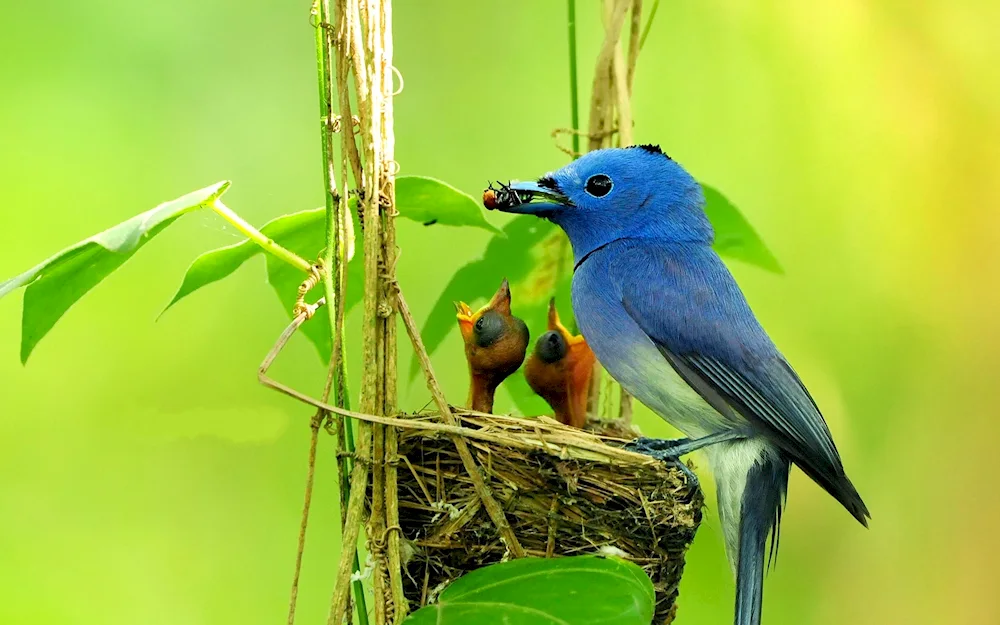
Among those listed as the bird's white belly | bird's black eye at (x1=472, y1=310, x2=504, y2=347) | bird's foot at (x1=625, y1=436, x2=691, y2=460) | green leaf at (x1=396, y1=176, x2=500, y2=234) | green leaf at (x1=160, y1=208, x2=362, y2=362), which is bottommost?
bird's foot at (x1=625, y1=436, x2=691, y2=460)

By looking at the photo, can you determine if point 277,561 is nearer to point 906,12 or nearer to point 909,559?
point 909,559

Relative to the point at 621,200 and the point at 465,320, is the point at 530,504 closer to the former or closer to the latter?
the point at 465,320

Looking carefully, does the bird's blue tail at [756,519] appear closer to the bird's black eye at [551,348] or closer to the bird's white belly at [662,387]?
the bird's white belly at [662,387]

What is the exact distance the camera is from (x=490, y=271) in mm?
1630

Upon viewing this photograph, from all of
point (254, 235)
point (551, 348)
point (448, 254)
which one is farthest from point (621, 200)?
point (448, 254)

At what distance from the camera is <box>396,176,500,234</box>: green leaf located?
50.6 inches

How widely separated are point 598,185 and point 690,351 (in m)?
0.31

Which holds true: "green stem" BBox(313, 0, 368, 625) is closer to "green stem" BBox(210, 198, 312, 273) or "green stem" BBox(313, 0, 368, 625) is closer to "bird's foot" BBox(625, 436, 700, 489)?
"green stem" BBox(210, 198, 312, 273)

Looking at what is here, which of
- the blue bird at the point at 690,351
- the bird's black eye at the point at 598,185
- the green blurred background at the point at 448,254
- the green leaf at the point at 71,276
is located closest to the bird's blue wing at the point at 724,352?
the blue bird at the point at 690,351

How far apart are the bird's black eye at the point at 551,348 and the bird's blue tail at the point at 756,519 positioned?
0.36 metres

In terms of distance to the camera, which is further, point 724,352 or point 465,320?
point 465,320


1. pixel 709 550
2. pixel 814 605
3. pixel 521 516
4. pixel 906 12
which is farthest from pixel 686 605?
pixel 906 12

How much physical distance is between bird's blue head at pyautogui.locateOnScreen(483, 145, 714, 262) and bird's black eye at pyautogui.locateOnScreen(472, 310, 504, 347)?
18cm

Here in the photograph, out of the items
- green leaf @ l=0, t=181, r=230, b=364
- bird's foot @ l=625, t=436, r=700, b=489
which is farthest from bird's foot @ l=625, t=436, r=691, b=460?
green leaf @ l=0, t=181, r=230, b=364
